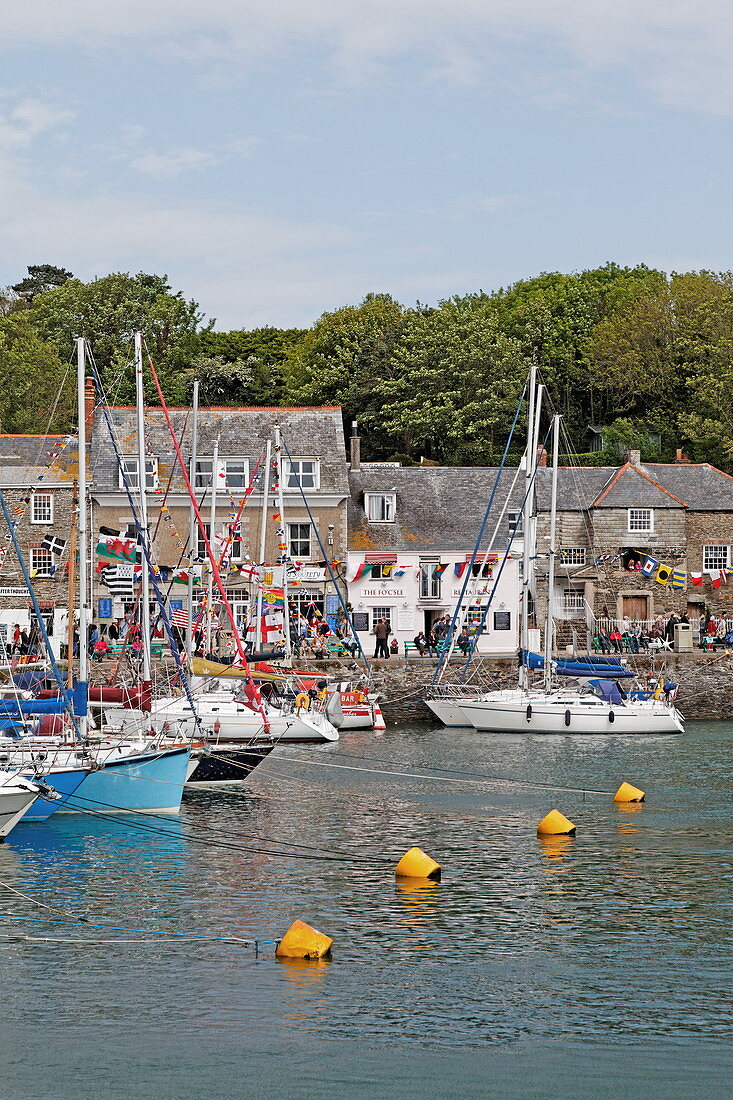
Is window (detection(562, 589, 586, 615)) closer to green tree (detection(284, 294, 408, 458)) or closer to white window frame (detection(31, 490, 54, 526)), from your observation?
green tree (detection(284, 294, 408, 458))

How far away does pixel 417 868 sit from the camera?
2575cm

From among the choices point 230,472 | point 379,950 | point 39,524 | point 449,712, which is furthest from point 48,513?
point 379,950

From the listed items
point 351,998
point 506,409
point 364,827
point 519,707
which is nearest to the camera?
point 351,998

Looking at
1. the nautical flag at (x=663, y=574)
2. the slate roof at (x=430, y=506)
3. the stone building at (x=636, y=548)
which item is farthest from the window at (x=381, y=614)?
the nautical flag at (x=663, y=574)

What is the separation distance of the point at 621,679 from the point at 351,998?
116ft

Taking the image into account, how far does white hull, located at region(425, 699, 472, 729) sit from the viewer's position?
51.5 m

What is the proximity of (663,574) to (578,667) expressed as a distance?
1232 cm

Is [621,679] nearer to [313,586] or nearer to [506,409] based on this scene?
[313,586]

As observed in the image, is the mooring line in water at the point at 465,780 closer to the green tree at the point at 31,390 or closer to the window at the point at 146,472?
the window at the point at 146,472

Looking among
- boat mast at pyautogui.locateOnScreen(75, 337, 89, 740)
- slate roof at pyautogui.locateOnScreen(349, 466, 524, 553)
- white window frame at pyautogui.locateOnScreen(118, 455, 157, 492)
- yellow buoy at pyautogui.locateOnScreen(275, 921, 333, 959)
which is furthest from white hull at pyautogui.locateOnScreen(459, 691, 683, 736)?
yellow buoy at pyautogui.locateOnScreen(275, 921, 333, 959)

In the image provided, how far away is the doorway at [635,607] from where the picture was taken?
2495 inches

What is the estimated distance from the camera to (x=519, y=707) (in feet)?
162

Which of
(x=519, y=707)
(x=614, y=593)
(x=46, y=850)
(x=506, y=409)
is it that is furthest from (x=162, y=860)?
(x=506, y=409)

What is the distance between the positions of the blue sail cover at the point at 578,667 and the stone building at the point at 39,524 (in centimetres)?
2142
